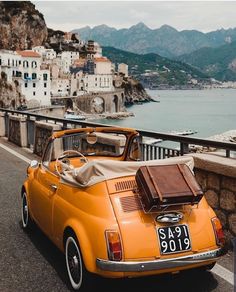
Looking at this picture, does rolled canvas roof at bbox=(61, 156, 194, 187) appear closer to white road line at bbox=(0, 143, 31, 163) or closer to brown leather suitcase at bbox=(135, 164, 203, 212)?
brown leather suitcase at bbox=(135, 164, 203, 212)

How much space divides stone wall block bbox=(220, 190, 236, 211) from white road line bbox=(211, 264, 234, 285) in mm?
881

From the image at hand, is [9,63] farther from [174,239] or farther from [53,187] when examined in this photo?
[174,239]

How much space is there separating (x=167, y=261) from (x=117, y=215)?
573 mm

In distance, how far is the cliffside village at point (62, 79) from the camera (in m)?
107

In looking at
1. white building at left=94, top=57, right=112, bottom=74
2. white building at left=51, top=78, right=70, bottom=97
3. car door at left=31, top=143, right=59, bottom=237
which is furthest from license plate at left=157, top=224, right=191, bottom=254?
white building at left=94, top=57, right=112, bottom=74

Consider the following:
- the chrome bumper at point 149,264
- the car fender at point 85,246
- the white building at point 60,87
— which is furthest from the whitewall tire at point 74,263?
the white building at point 60,87

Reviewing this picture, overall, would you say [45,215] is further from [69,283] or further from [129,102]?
[129,102]

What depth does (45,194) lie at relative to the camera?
16.2 feet

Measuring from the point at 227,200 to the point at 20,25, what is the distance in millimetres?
143825

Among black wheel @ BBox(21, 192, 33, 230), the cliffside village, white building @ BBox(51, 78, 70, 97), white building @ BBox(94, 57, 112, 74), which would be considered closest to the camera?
black wheel @ BBox(21, 192, 33, 230)

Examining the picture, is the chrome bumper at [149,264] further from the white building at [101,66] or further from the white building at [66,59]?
the white building at [101,66]

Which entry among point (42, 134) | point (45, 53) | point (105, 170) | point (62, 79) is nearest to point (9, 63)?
point (62, 79)

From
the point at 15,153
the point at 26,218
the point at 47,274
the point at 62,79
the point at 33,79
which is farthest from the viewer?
the point at 62,79

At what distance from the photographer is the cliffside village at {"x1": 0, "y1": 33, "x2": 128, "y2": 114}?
10694cm
